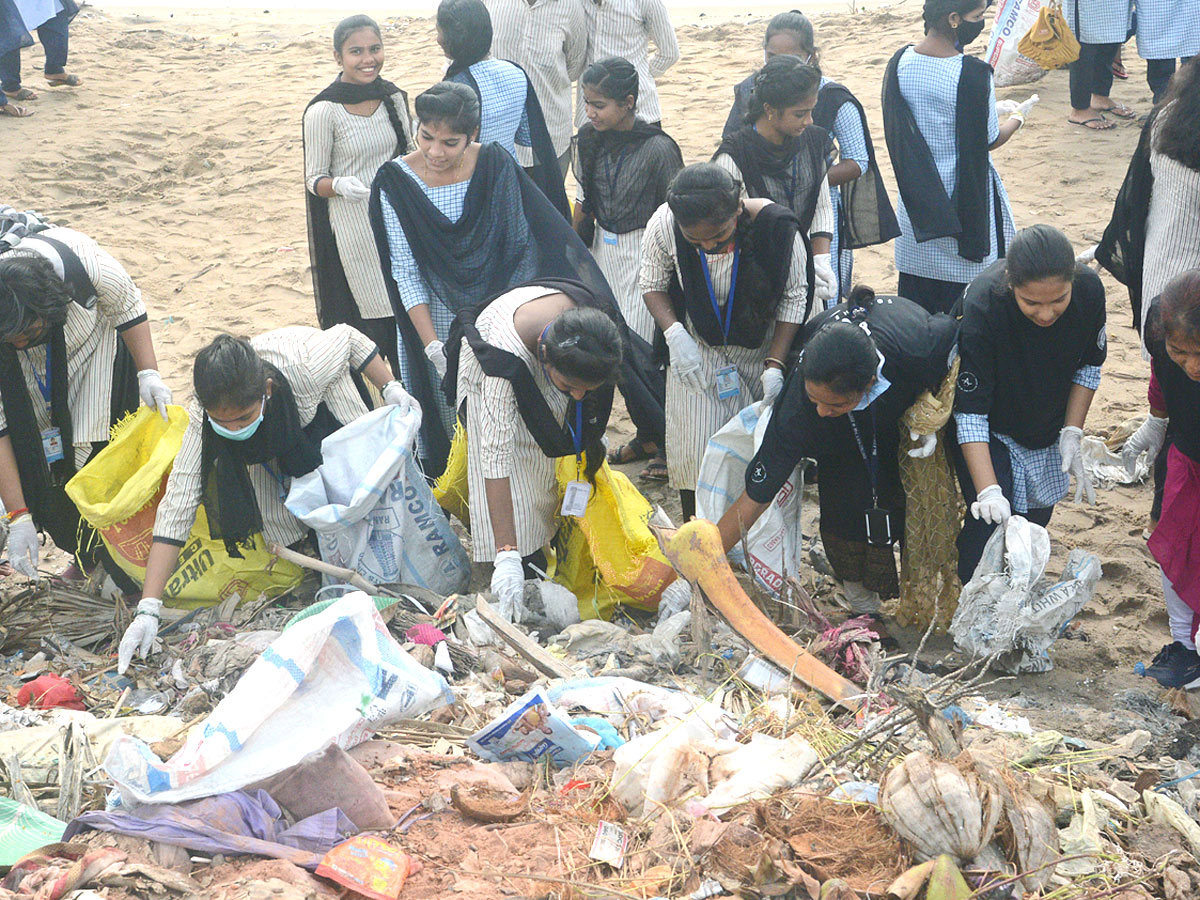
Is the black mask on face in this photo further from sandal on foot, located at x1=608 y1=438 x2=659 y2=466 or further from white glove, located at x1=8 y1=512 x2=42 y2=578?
white glove, located at x1=8 y1=512 x2=42 y2=578

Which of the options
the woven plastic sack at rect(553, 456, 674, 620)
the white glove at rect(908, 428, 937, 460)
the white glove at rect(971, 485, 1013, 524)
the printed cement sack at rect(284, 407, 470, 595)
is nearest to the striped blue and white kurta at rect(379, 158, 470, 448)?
the printed cement sack at rect(284, 407, 470, 595)

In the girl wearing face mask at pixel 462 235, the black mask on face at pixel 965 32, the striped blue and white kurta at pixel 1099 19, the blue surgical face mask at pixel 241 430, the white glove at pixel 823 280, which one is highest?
the black mask on face at pixel 965 32

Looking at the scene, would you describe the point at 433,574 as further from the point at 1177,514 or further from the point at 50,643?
the point at 1177,514

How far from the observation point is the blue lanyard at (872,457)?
3.06 metres

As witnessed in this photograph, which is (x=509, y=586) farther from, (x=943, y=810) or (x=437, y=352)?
(x=943, y=810)

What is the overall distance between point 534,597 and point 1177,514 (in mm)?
1735

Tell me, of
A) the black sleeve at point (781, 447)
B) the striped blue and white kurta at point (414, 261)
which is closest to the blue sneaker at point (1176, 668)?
the black sleeve at point (781, 447)

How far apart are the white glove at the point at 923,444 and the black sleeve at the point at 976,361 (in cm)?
11

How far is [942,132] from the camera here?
157 inches

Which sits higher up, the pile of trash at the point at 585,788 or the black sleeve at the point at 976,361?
the black sleeve at the point at 976,361

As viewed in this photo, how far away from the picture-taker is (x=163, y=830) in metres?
2.01

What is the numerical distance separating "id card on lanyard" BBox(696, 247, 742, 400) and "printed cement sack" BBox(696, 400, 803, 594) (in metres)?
0.18

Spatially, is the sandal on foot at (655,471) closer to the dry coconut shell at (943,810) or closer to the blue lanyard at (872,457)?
the blue lanyard at (872,457)

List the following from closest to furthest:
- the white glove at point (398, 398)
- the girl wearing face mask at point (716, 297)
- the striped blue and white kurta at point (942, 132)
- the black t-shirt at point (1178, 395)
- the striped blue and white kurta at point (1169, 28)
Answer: the black t-shirt at point (1178, 395) → the girl wearing face mask at point (716, 297) → the white glove at point (398, 398) → the striped blue and white kurta at point (942, 132) → the striped blue and white kurta at point (1169, 28)
